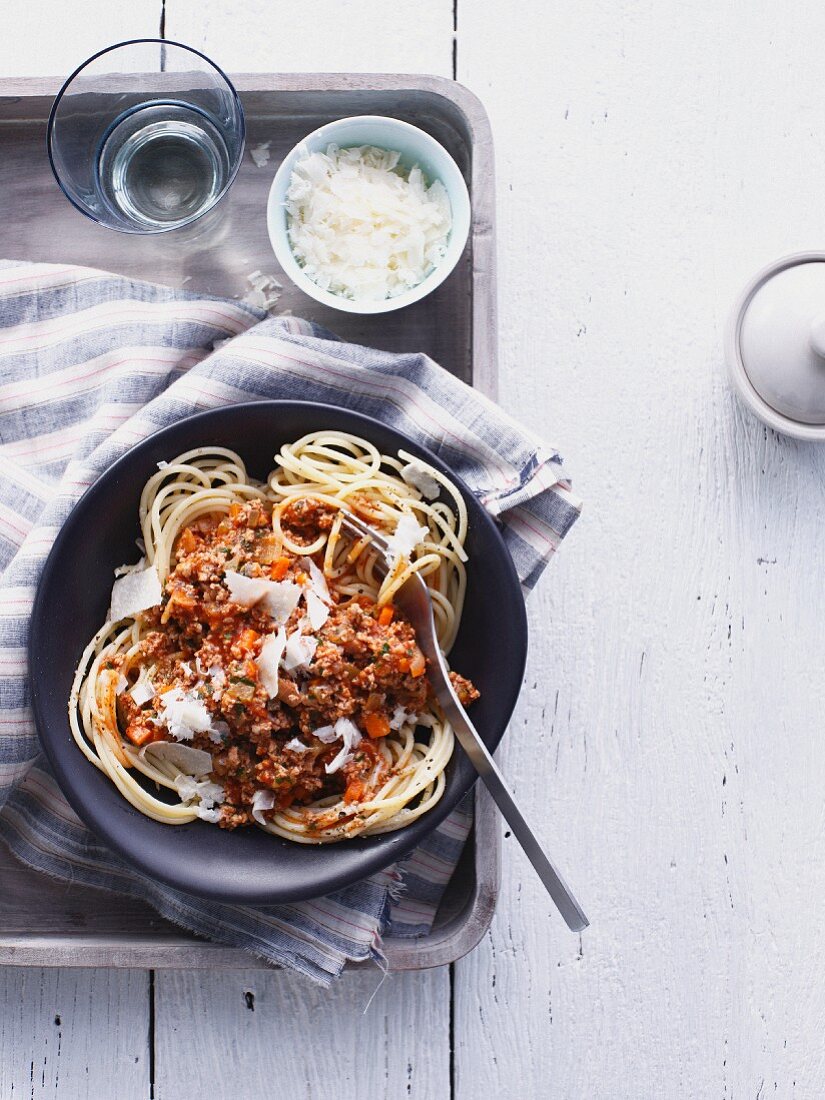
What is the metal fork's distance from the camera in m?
2.01

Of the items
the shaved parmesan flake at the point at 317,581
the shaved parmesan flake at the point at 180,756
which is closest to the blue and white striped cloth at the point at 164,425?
the shaved parmesan flake at the point at 180,756

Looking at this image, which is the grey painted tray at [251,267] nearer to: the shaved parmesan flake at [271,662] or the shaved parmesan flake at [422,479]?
the shaved parmesan flake at [422,479]

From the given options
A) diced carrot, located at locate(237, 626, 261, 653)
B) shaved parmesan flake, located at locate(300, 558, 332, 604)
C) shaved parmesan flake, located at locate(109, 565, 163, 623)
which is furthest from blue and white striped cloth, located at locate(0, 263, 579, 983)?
diced carrot, located at locate(237, 626, 261, 653)

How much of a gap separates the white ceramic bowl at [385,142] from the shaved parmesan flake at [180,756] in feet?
3.18

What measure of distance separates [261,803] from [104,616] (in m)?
0.51

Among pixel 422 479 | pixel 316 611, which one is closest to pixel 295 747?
pixel 316 611

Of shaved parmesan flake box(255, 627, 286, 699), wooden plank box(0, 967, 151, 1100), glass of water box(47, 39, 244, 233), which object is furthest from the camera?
wooden plank box(0, 967, 151, 1100)

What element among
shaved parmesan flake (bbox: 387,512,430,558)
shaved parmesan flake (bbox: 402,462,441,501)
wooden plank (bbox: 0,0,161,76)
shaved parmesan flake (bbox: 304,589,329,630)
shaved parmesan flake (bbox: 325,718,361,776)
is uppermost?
wooden plank (bbox: 0,0,161,76)

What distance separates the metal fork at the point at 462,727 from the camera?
6.59 feet

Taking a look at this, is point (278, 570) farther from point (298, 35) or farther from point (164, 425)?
point (298, 35)

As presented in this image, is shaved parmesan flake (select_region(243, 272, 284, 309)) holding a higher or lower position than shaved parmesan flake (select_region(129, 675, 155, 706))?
higher

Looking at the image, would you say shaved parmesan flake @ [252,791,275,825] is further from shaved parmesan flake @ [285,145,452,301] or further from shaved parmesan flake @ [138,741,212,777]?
shaved parmesan flake @ [285,145,452,301]

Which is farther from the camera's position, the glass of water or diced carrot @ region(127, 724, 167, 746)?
the glass of water

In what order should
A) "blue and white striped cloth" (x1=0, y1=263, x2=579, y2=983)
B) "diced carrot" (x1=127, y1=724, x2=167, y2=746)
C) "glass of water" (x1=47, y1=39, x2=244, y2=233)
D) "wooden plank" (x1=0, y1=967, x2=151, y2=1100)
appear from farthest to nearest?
"wooden plank" (x1=0, y1=967, x2=151, y2=1100) < "glass of water" (x1=47, y1=39, x2=244, y2=233) < "blue and white striped cloth" (x1=0, y1=263, x2=579, y2=983) < "diced carrot" (x1=127, y1=724, x2=167, y2=746)
